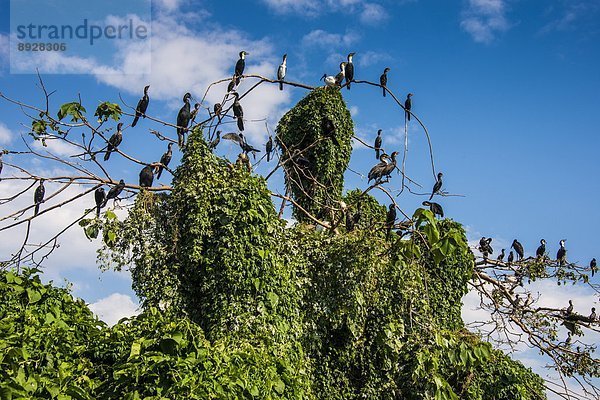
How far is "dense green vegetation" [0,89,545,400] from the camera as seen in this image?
239 inches

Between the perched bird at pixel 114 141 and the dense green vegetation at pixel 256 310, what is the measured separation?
2.69ft

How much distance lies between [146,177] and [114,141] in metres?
0.58

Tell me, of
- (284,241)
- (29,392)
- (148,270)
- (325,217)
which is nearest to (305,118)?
(325,217)

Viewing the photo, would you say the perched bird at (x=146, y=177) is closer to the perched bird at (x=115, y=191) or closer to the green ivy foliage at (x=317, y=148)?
the perched bird at (x=115, y=191)

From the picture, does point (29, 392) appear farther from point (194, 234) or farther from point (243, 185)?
point (243, 185)

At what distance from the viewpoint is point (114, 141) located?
28.8ft

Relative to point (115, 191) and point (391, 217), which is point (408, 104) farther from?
point (115, 191)

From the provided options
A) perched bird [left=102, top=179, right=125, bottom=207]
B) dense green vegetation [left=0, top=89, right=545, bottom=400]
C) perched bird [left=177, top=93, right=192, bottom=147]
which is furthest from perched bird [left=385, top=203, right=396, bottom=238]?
perched bird [left=102, top=179, right=125, bottom=207]

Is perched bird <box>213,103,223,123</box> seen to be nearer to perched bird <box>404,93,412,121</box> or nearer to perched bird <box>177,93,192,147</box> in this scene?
perched bird <box>177,93,192,147</box>

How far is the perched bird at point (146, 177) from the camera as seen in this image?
881cm

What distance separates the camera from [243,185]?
324 inches

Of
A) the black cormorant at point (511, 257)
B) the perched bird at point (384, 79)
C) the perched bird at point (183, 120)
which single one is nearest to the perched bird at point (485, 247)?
the black cormorant at point (511, 257)

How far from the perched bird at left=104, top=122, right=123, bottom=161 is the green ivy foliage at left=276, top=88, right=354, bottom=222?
96.7 inches

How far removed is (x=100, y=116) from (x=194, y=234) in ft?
6.49
